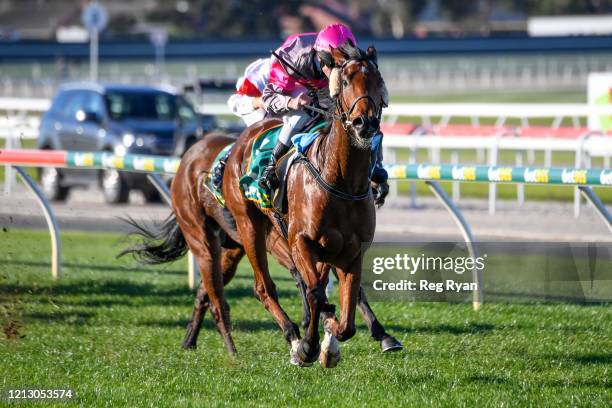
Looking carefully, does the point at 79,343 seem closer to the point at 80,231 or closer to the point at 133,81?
the point at 80,231

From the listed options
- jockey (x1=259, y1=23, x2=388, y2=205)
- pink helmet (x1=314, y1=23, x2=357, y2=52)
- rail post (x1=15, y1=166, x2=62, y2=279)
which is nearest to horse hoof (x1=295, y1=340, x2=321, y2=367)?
jockey (x1=259, y1=23, x2=388, y2=205)

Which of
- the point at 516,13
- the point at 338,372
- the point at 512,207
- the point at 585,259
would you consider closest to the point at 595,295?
the point at 585,259

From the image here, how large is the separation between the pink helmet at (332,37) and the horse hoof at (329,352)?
1.68 metres

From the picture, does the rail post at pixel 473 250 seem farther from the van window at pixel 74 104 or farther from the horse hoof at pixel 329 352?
the van window at pixel 74 104

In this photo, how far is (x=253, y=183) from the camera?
22.5 ft

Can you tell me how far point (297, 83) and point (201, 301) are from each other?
1641 millimetres

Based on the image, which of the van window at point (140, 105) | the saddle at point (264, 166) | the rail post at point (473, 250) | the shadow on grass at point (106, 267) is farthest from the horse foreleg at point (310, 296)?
the van window at point (140, 105)

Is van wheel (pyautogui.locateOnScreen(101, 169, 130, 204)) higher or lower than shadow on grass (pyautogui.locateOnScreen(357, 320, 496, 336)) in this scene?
lower

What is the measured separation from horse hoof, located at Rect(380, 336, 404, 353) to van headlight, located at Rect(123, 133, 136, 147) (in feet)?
38.5

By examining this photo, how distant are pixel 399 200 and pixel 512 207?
7.97 feet

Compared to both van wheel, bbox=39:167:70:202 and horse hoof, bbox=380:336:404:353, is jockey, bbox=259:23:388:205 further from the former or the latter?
van wheel, bbox=39:167:70:202

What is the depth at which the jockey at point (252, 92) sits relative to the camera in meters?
7.73

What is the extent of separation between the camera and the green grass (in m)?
5.69

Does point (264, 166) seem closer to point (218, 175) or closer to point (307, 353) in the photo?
point (218, 175)
